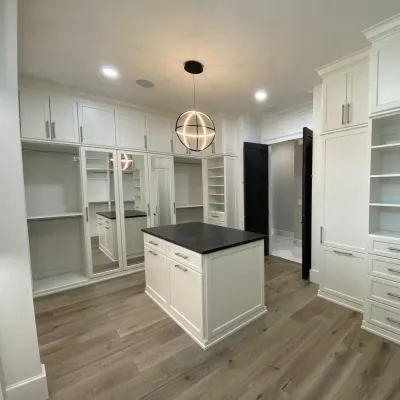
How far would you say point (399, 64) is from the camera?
191 centimetres

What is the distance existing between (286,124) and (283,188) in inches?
99.9

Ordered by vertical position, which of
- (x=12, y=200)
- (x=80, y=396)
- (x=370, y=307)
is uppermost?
(x=12, y=200)

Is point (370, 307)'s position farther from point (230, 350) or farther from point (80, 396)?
point (80, 396)

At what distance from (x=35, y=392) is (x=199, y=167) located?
4.25m

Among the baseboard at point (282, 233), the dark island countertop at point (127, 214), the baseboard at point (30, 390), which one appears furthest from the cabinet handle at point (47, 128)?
the baseboard at point (282, 233)

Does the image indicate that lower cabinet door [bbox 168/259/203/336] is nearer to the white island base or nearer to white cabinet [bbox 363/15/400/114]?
the white island base

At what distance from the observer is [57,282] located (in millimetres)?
3227

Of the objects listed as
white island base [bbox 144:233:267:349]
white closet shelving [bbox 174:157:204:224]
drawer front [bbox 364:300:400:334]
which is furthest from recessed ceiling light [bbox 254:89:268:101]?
drawer front [bbox 364:300:400:334]

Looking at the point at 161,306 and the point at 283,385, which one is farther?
the point at 161,306

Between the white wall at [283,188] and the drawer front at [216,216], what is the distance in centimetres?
210

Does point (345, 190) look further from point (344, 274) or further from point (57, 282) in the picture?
point (57, 282)

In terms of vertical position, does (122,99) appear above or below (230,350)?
above

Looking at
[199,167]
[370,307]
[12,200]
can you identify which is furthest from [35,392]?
[199,167]

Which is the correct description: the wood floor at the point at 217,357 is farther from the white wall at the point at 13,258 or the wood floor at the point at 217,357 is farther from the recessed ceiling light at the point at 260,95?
the recessed ceiling light at the point at 260,95
